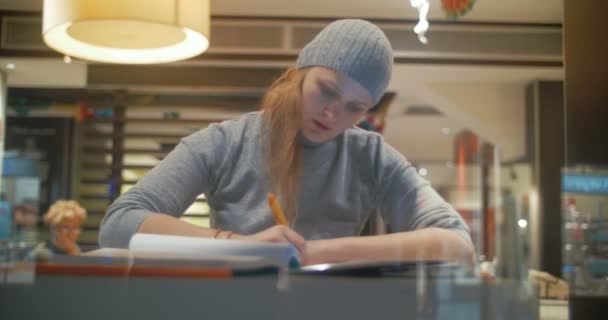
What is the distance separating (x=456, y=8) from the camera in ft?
2.28

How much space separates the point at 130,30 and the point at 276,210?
25 centimetres

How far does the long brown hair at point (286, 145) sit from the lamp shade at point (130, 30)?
12cm

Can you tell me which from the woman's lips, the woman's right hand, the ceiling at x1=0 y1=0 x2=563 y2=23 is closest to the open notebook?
the woman's right hand

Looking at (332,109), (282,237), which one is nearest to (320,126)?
(332,109)

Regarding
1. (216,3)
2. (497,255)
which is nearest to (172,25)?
(216,3)

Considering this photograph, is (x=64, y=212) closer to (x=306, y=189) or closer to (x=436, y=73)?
(x=306, y=189)

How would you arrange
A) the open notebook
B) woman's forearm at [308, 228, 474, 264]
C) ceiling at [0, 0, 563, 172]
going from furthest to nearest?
ceiling at [0, 0, 563, 172]
woman's forearm at [308, 228, 474, 264]
the open notebook

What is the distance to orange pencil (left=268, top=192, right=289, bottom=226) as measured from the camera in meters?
0.61

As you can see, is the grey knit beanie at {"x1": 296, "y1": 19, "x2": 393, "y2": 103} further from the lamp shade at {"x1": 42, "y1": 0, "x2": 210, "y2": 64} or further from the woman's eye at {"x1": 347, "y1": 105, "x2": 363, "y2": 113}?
the lamp shade at {"x1": 42, "y1": 0, "x2": 210, "y2": 64}

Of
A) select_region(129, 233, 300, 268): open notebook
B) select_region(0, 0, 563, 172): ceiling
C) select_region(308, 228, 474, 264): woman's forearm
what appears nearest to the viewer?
select_region(129, 233, 300, 268): open notebook

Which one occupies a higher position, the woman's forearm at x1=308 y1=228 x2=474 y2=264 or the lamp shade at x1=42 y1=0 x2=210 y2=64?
the lamp shade at x1=42 y1=0 x2=210 y2=64

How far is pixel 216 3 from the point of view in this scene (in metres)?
0.69

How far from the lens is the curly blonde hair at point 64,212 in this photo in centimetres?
65

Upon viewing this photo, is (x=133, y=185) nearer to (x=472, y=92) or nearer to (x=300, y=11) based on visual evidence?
(x=300, y=11)
